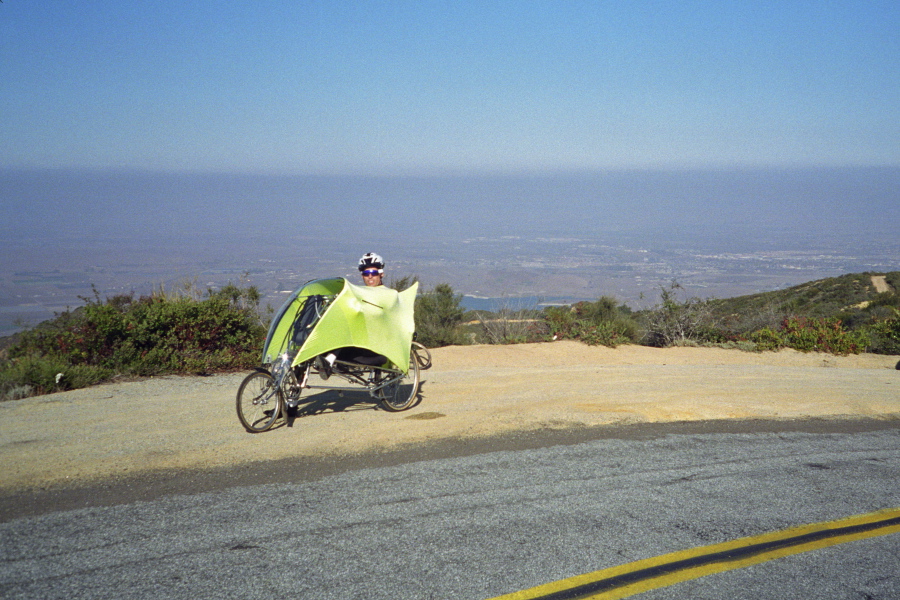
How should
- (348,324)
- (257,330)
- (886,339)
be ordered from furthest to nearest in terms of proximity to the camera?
(886,339), (257,330), (348,324)

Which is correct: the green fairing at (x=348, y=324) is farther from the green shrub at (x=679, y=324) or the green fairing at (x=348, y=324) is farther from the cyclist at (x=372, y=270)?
the green shrub at (x=679, y=324)

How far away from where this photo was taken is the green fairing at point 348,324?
24.5 ft

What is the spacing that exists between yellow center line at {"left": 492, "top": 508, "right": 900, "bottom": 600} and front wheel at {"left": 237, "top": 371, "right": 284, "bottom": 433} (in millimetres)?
4078

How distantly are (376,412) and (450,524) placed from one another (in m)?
3.57

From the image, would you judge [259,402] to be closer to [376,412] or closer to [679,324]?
[376,412]

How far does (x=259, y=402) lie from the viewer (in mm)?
7305

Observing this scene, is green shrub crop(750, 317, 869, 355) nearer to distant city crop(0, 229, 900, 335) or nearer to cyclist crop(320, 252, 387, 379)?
distant city crop(0, 229, 900, 335)

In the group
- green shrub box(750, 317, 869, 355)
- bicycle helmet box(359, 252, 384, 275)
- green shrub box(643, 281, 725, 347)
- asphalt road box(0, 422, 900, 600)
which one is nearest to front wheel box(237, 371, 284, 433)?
asphalt road box(0, 422, 900, 600)

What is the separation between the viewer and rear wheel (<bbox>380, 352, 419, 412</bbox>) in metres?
8.45

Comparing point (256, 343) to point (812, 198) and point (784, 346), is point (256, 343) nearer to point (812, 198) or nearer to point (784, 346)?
point (784, 346)

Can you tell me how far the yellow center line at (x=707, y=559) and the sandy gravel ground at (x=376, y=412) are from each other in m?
3.00

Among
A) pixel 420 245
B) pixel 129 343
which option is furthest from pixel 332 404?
pixel 420 245

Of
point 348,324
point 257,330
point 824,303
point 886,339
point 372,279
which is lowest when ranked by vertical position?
point 824,303

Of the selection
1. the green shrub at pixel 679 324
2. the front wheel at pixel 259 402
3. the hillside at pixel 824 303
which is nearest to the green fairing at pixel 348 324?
the front wheel at pixel 259 402
